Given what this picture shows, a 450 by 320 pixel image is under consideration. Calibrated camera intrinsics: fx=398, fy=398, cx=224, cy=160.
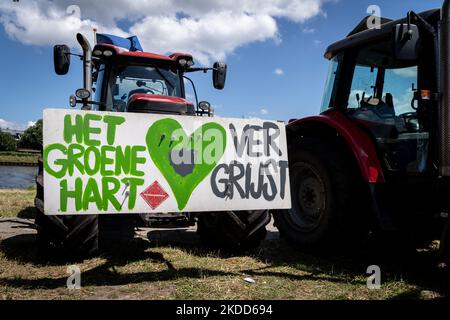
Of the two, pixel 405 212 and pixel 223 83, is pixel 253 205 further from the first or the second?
pixel 223 83

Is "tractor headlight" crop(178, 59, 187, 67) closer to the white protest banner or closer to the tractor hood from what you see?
the tractor hood

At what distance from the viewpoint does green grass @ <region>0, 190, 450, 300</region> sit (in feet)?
9.26

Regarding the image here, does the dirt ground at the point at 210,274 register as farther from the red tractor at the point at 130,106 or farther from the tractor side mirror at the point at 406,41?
the tractor side mirror at the point at 406,41

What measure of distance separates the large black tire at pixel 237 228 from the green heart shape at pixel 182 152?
698 millimetres

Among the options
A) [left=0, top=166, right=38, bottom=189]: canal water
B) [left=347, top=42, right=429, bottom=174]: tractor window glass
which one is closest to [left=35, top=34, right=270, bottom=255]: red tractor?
[left=347, top=42, right=429, bottom=174]: tractor window glass

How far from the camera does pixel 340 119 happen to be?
4137 millimetres

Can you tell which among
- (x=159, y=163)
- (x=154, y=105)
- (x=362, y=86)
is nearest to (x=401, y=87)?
Answer: (x=362, y=86)

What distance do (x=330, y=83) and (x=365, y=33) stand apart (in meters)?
0.69

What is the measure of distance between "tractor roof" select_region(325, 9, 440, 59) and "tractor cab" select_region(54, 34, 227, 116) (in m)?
1.64

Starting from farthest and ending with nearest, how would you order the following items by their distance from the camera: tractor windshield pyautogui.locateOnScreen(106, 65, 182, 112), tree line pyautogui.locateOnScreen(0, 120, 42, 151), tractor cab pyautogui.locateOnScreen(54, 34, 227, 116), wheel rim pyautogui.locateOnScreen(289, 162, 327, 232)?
1. tree line pyautogui.locateOnScreen(0, 120, 42, 151)
2. tractor windshield pyautogui.locateOnScreen(106, 65, 182, 112)
3. tractor cab pyautogui.locateOnScreen(54, 34, 227, 116)
4. wheel rim pyautogui.locateOnScreen(289, 162, 327, 232)

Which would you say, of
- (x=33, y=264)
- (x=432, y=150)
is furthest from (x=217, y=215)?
(x=432, y=150)

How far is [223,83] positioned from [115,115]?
108 inches

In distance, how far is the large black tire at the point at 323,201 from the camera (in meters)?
3.74

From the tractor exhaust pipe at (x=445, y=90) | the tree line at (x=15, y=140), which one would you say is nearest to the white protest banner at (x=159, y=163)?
the tractor exhaust pipe at (x=445, y=90)
